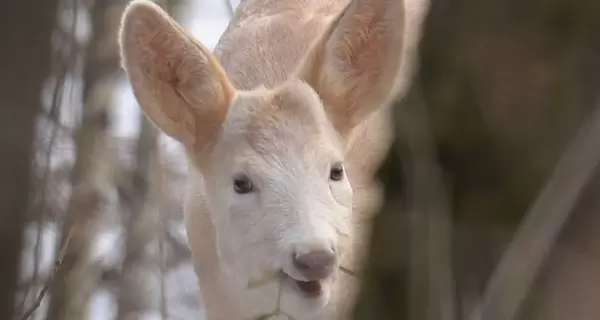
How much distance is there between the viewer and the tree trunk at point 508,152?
519 millimetres

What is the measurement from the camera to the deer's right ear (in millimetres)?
1769

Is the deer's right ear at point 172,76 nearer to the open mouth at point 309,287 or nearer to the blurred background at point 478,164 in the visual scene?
the open mouth at point 309,287

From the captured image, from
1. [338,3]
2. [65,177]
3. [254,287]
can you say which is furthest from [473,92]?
[338,3]

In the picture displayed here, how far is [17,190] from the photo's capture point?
811 millimetres

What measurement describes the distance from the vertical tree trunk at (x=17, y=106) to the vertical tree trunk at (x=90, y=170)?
1.07 meters

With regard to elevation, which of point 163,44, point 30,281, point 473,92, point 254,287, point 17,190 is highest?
point 473,92

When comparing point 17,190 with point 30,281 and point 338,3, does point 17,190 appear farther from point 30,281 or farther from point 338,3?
point 338,3

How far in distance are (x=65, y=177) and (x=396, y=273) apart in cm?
153

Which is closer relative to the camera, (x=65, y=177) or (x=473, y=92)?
(x=473, y=92)

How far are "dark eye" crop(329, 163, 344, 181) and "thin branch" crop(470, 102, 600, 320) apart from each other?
109 cm

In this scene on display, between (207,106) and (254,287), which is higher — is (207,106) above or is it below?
above

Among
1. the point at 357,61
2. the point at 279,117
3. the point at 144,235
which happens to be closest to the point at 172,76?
the point at 279,117

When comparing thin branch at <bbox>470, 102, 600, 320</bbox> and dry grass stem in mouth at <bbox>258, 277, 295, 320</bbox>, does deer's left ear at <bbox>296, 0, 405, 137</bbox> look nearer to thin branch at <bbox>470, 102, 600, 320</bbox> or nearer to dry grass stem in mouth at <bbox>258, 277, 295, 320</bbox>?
dry grass stem in mouth at <bbox>258, 277, 295, 320</bbox>

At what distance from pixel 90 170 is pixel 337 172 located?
801 millimetres
